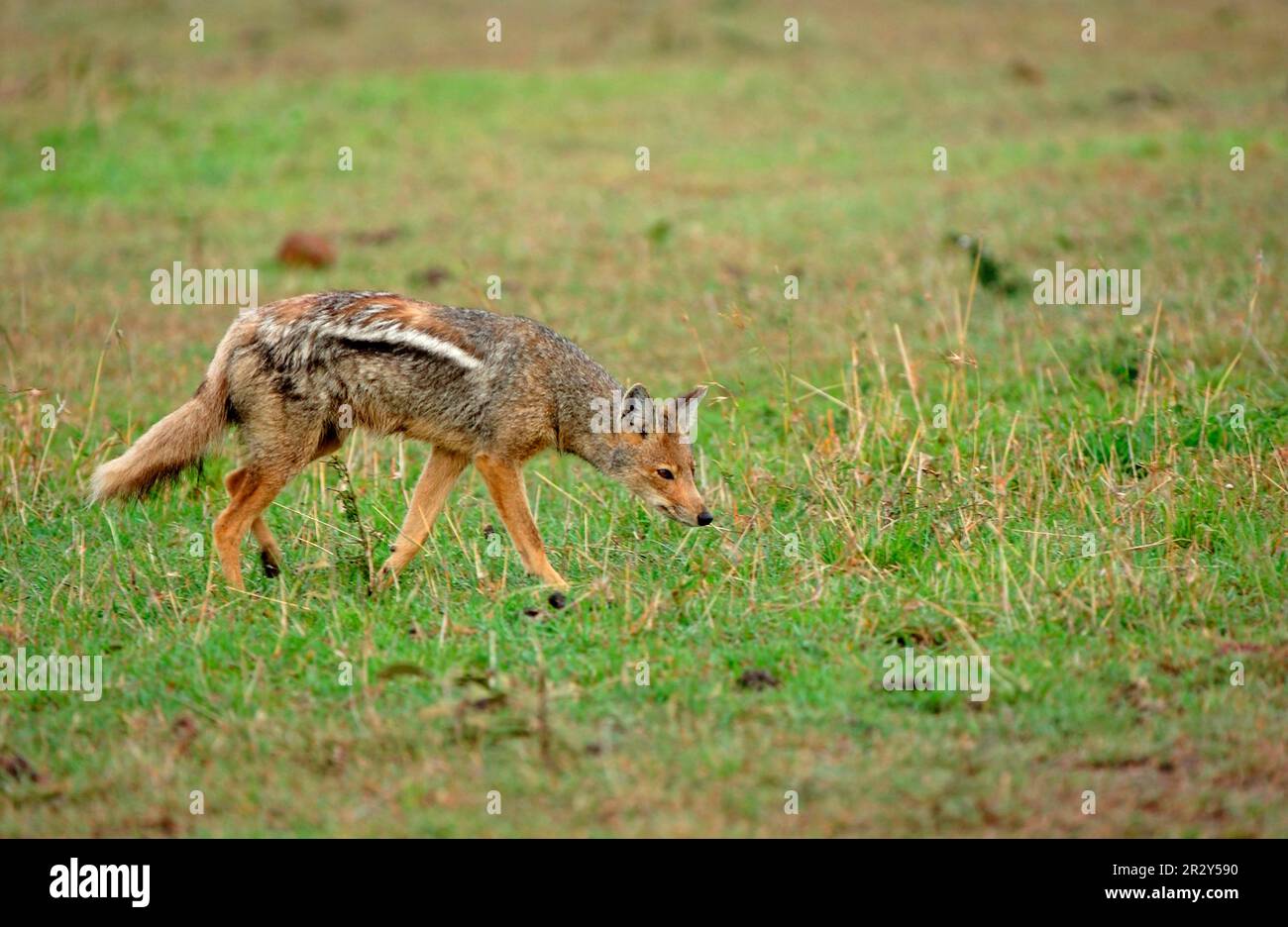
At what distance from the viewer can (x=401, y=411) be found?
7.35m

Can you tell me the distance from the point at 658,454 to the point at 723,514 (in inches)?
21.1

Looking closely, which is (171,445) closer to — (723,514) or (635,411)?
(635,411)

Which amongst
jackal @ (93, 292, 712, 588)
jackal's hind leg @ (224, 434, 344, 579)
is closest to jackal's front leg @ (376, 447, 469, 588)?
jackal @ (93, 292, 712, 588)

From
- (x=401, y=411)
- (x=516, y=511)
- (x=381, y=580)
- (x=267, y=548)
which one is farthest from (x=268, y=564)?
(x=516, y=511)

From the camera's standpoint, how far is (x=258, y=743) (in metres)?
5.41

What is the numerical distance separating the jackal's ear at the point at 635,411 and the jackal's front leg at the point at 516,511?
1.97ft

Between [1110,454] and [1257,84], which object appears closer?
[1110,454]

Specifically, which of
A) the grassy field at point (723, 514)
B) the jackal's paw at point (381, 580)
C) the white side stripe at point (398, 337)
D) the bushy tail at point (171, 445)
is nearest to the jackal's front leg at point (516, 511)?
the grassy field at point (723, 514)

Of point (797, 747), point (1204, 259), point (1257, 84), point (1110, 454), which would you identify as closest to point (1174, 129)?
point (1257, 84)

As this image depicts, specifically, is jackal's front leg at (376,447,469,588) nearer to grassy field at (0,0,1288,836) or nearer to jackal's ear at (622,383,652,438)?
grassy field at (0,0,1288,836)

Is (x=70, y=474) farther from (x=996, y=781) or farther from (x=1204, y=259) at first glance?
(x=1204, y=259)

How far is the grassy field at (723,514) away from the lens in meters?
5.16

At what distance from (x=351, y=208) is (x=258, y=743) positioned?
10.9 meters

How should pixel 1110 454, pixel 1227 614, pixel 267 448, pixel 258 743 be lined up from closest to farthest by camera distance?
pixel 258 743 → pixel 1227 614 → pixel 267 448 → pixel 1110 454
